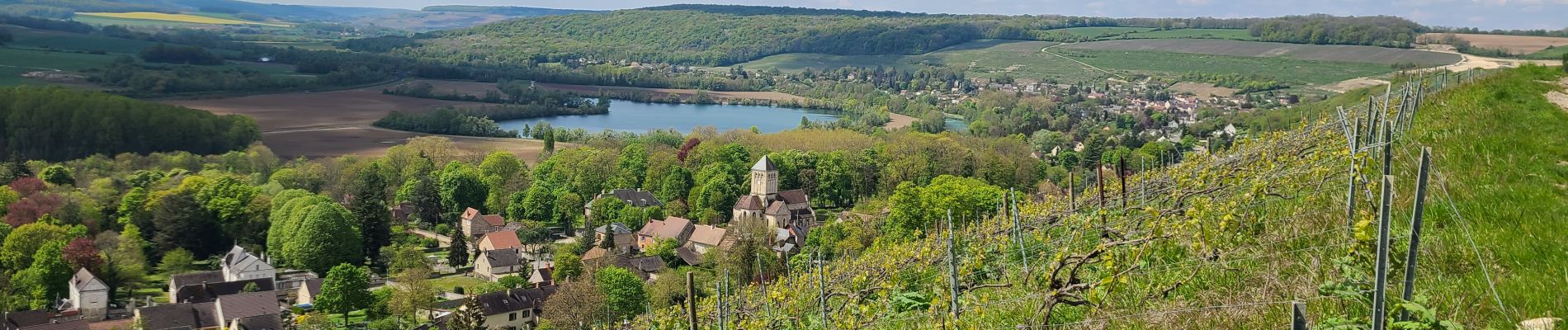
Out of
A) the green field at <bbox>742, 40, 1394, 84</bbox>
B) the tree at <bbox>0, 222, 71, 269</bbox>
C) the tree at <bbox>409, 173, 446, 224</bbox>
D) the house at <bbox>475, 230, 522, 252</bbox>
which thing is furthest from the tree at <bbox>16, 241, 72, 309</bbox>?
the green field at <bbox>742, 40, 1394, 84</bbox>

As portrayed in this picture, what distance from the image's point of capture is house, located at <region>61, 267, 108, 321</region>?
26.2m

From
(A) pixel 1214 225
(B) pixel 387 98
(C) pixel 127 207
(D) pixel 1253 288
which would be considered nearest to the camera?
(D) pixel 1253 288

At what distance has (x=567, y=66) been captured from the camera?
13250 centimetres

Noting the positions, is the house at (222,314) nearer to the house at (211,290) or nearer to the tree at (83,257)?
the house at (211,290)

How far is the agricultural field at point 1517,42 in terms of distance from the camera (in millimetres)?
66350

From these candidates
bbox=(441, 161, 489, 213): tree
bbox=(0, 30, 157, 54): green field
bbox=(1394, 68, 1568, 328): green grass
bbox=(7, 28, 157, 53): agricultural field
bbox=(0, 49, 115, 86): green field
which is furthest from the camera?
bbox=(0, 30, 157, 54): green field

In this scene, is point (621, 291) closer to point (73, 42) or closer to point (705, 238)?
point (705, 238)

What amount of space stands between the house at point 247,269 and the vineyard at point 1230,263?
81.9 ft

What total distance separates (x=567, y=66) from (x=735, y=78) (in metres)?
19.6

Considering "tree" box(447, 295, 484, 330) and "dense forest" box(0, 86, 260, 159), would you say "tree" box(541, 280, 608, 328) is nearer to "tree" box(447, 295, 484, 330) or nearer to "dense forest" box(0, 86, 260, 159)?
"tree" box(447, 295, 484, 330)

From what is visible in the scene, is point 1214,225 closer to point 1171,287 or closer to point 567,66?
point 1171,287

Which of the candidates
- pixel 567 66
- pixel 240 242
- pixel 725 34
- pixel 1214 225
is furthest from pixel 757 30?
pixel 1214 225

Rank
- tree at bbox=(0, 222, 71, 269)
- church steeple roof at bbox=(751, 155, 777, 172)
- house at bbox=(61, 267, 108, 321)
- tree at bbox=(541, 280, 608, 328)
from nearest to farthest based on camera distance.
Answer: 1. tree at bbox=(541, 280, 608, 328)
2. house at bbox=(61, 267, 108, 321)
3. tree at bbox=(0, 222, 71, 269)
4. church steeple roof at bbox=(751, 155, 777, 172)

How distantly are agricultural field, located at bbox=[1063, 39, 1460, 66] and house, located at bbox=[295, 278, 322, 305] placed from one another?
59.3 m
